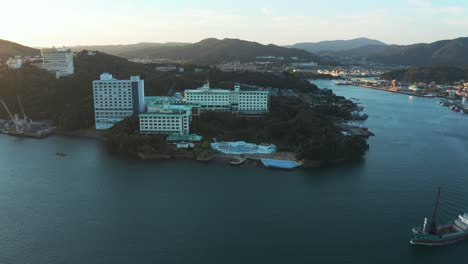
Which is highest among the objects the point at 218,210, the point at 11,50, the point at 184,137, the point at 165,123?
the point at 11,50

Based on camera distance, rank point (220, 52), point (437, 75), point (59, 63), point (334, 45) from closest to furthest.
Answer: point (59, 63), point (437, 75), point (220, 52), point (334, 45)

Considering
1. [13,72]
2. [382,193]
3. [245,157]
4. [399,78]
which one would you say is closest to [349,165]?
[382,193]

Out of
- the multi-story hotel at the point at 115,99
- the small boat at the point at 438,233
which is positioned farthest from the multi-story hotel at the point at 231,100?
the small boat at the point at 438,233

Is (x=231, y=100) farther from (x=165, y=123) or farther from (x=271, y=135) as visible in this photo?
(x=165, y=123)

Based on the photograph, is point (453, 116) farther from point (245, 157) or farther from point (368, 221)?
point (368, 221)

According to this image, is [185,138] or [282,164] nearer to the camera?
[282,164]

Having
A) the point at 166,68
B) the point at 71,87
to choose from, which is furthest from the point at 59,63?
the point at 166,68

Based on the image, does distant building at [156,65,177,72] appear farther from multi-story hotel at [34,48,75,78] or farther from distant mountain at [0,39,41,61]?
distant mountain at [0,39,41,61]
